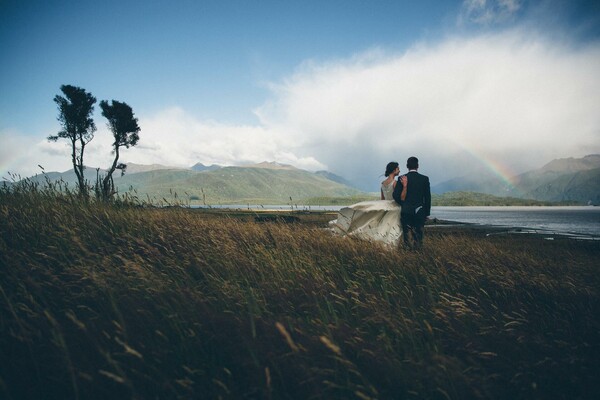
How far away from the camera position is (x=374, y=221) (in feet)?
31.6

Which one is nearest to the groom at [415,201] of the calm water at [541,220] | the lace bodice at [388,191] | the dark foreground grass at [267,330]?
the lace bodice at [388,191]

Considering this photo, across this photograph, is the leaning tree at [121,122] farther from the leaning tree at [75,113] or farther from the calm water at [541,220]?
the calm water at [541,220]

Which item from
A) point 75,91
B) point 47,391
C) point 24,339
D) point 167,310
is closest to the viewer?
point 47,391

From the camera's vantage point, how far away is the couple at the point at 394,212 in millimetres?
8375

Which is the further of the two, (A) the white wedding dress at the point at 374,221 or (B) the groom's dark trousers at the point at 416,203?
(A) the white wedding dress at the point at 374,221

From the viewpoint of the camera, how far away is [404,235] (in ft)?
28.3

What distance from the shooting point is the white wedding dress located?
29.7ft

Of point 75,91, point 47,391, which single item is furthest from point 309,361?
point 75,91

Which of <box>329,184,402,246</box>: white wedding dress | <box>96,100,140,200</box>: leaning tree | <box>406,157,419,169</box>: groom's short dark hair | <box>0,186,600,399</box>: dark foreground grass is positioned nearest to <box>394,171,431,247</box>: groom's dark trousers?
<box>406,157,419,169</box>: groom's short dark hair

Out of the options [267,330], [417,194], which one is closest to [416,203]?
[417,194]

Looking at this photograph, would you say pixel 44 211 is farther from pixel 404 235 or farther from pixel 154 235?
pixel 404 235

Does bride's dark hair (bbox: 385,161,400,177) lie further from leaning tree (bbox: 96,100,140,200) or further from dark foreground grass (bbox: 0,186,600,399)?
leaning tree (bbox: 96,100,140,200)

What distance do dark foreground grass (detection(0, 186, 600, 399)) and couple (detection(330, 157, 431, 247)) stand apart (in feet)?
9.54

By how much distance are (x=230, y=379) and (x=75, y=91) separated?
48.7m
